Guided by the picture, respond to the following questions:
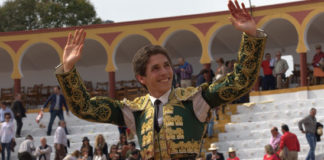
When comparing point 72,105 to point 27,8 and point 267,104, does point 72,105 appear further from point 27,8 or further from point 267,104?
point 27,8

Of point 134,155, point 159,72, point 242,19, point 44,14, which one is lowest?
point 134,155

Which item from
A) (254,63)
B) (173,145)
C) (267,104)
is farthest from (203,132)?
(267,104)

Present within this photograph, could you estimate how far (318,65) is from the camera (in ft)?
77.2

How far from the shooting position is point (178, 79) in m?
23.0

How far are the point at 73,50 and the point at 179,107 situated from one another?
78 centimetres

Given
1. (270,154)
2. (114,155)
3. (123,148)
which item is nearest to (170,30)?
(123,148)

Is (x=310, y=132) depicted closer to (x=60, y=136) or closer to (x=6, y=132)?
(x=60, y=136)

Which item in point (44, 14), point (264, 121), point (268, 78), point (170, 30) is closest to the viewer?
point (264, 121)

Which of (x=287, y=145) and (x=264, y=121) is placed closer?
(x=287, y=145)

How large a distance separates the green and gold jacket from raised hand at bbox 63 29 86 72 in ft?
0.17

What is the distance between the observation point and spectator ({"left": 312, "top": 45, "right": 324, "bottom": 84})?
23.1 m

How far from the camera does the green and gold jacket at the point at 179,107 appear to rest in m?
5.01

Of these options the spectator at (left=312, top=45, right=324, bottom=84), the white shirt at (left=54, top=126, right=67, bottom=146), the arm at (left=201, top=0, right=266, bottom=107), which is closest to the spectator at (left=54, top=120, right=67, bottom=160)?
the white shirt at (left=54, top=126, right=67, bottom=146)

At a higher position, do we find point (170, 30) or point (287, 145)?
point (170, 30)
